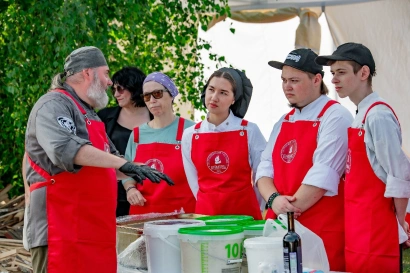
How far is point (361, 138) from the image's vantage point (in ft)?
11.3

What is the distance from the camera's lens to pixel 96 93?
12.4 ft

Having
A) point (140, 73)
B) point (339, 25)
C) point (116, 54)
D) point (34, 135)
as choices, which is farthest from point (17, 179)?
point (34, 135)

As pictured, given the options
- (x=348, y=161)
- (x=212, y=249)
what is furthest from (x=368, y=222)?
(x=212, y=249)

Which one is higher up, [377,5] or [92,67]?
[377,5]

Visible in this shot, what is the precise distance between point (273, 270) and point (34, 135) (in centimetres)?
133

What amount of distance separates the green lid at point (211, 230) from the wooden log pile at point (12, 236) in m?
2.53

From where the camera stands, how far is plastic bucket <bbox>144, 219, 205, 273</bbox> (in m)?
3.27

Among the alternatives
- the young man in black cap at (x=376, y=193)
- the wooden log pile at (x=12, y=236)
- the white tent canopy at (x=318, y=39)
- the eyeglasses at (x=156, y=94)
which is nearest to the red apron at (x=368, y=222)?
the young man in black cap at (x=376, y=193)

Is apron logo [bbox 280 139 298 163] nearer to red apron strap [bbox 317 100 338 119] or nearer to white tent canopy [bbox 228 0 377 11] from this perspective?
red apron strap [bbox 317 100 338 119]

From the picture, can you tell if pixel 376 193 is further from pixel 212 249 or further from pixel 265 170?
pixel 212 249

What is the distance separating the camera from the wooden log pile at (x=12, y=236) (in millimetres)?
5426

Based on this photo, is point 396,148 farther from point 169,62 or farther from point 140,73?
point 169,62

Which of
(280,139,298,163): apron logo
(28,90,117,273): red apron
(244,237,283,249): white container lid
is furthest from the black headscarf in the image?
(244,237,283,249): white container lid

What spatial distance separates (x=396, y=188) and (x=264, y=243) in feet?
2.33
